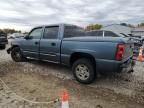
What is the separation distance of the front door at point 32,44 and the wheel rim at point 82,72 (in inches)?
→ 87.7

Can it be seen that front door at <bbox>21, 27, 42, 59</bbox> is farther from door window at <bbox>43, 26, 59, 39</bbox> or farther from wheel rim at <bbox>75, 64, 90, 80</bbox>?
wheel rim at <bbox>75, 64, 90, 80</bbox>

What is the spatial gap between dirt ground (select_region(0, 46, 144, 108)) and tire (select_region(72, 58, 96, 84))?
0.18 meters

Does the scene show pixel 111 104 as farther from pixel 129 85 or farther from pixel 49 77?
pixel 49 77

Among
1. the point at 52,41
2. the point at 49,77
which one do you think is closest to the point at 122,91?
the point at 49,77

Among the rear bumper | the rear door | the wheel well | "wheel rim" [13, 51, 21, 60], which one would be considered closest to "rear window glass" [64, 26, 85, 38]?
the rear door

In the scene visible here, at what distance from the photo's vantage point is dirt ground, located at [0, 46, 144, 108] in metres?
3.55

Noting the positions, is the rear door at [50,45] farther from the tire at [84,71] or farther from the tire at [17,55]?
the tire at [17,55]

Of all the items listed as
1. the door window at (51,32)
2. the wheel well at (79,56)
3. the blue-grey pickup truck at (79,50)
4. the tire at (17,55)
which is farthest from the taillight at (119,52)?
the tire at (17,55)

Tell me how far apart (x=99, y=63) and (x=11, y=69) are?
3849mm

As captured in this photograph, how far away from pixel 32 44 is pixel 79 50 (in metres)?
2.60

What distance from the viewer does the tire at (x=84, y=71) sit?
461 centimetres

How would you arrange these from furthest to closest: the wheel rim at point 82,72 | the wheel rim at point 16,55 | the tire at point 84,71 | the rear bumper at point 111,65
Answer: the wheel rim at point 16,55, the wheel rim at point 82,72, the tire at point 84,71, the rear bumper at point 111,65

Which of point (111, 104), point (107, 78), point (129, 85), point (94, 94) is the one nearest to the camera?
point (111, 104)

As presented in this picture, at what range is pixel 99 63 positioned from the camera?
439 centimetres
